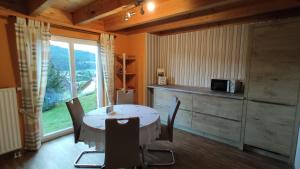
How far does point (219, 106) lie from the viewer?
2836mm

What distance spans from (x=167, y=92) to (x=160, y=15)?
1.60 m

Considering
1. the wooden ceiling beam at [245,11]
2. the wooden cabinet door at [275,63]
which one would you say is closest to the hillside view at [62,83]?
the wooden ceiling beam at [245,11]

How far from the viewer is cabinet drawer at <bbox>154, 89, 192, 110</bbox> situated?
323 cm

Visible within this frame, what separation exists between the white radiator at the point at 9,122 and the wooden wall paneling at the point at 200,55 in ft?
8.26

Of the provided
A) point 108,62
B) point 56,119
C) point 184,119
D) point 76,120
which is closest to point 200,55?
point 184,119

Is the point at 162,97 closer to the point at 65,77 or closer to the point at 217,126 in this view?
the point at 217,126

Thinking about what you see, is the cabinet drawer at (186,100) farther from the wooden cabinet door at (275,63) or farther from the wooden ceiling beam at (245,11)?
the wooden ceiling beam at (245,11)

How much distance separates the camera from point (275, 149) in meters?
2.38

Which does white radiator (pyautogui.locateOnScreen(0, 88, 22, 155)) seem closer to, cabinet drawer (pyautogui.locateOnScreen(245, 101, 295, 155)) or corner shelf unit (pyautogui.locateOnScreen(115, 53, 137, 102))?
corner shelf unit (pyautogui.locateOnScreen(115, 53, 137, 102))

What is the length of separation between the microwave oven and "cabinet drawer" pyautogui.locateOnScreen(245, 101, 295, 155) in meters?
0.39

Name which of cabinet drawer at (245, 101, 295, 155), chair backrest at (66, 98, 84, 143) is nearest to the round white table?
chair backrest at (66, 98, 84, 143)

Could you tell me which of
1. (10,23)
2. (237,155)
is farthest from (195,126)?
(10,23)

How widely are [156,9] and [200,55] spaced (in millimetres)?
1419

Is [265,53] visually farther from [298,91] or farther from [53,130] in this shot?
[53,130]
